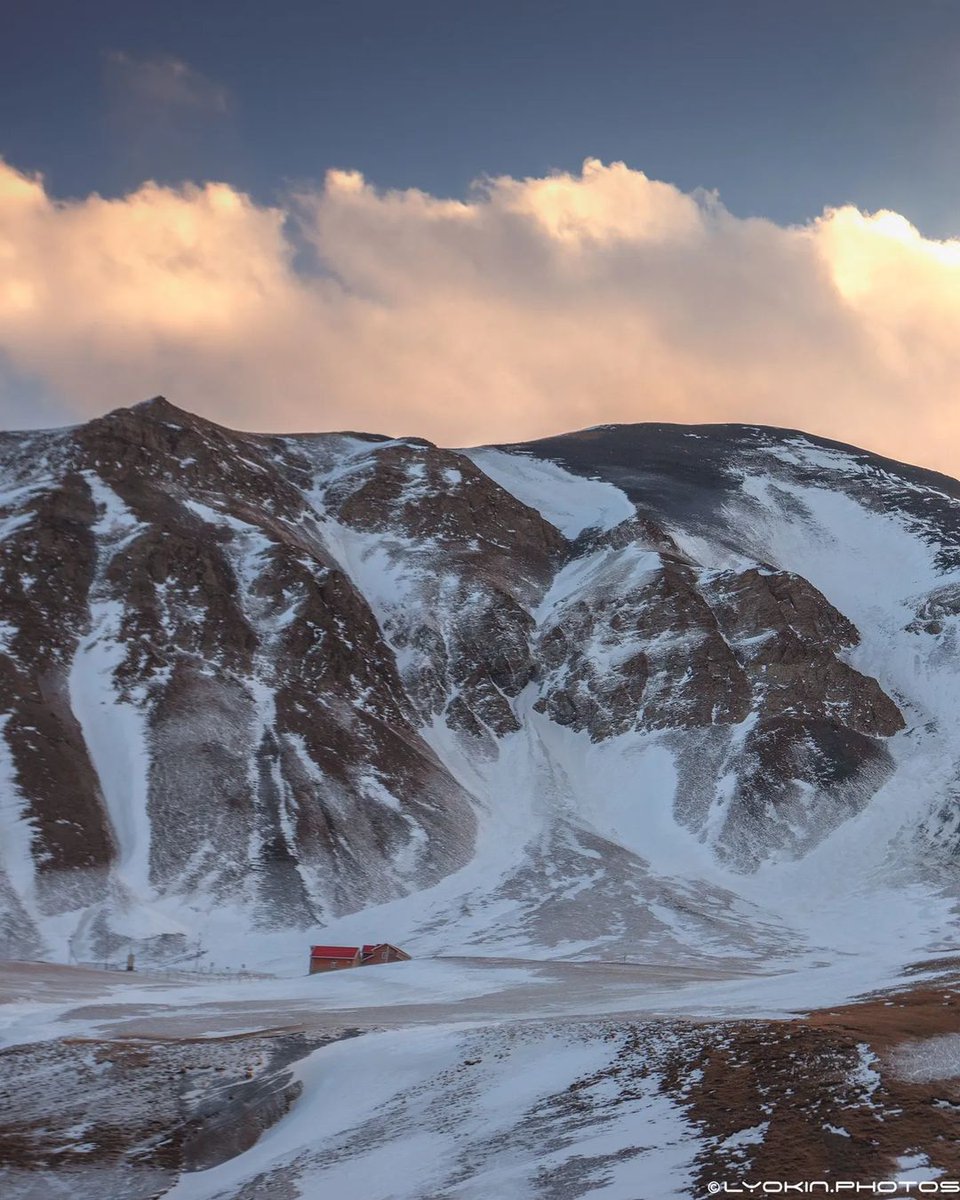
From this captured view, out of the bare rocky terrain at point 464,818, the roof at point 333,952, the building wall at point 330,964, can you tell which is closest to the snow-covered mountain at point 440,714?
the bare rocky terrain at point 464,818

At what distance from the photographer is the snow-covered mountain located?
282ft

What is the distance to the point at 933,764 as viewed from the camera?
4478 inches

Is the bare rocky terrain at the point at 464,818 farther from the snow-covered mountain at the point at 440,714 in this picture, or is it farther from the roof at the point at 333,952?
the roof at the point at 333,952

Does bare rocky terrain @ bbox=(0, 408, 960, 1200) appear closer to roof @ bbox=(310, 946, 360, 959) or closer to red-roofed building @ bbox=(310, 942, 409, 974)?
red-roofed building @ bbox=(310, 942, 409, 974)

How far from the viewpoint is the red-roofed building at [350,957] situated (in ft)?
222

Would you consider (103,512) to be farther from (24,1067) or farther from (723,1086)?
(723,1086)

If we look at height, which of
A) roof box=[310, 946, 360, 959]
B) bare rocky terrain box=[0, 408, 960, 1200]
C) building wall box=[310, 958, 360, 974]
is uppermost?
bare rocky terrain box=[0, 408, 960, 1200]

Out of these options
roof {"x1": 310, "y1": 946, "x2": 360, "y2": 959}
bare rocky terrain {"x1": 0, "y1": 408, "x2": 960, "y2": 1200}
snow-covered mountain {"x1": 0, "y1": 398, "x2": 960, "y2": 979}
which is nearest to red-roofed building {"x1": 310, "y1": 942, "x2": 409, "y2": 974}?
roof {"x1": 310, "y1": 946, "x2": 360, "y2": 959}

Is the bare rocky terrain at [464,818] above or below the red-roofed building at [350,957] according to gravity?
above

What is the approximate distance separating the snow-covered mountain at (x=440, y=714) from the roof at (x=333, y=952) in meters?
10.2

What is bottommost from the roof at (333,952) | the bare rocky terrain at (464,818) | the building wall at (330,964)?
the building wall at (330,964)

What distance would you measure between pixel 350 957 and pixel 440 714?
54684 mm

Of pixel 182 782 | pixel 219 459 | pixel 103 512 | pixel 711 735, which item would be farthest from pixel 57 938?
pixel 219 459

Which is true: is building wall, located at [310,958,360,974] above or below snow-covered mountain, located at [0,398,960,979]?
below
